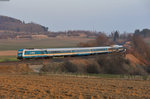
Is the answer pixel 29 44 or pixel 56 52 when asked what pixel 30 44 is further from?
pixel 56 52

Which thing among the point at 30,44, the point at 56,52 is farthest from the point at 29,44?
the point at 56,52

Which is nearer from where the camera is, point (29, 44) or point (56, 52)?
point (56, 52)

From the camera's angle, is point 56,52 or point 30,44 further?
point 30,44

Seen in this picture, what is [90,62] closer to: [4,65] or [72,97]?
[4,65]

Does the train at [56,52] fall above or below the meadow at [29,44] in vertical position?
below

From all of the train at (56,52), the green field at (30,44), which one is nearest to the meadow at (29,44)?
the green field at (30,44)

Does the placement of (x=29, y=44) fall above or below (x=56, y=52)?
above

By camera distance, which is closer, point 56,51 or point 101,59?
point 56,51

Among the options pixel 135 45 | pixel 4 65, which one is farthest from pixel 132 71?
pixel 135 45

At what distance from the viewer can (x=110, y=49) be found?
204 feet

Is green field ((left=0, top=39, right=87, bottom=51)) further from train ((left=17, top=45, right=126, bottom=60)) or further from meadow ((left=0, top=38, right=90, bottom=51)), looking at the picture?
train ((left=17, top=45, right=126, bottom=60))

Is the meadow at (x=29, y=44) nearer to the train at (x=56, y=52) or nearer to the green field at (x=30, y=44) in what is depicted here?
the green field at (x=30, y=44)

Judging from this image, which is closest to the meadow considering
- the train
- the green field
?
the green field

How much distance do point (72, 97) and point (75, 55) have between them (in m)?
38.7
